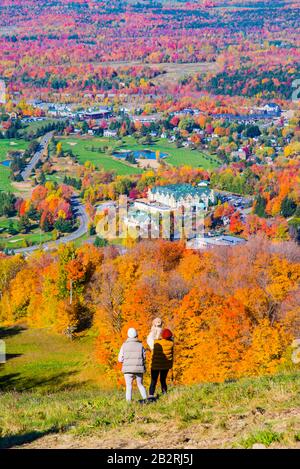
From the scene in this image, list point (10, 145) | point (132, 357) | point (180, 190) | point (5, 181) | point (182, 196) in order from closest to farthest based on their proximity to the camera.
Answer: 1. point (132, 357)
2. point (182, 196)
3. point (180, 190)
4. point (5, 181)
5. point (10, 145)

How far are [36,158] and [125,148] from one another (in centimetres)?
1276

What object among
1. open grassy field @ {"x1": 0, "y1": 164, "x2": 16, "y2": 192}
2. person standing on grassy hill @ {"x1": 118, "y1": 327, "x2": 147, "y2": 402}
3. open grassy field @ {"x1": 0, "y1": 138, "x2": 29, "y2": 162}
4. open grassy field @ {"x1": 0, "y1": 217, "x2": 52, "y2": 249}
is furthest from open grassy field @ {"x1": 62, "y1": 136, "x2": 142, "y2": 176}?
person standing on grassy hill @ {"x1": 118, "y1": 327, "x2": 147, "y2": 402}

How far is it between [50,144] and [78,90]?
174 feet

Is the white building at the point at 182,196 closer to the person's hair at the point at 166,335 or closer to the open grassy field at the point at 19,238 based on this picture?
the open grassy field at the point at 19,238

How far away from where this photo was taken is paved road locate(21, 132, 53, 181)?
77.2 m

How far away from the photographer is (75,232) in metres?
57.6

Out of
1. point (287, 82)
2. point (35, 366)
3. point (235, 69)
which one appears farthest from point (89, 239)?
point (235, 69)

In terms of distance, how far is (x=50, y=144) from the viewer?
91188 millimetres

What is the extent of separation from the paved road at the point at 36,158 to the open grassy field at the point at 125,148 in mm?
2655

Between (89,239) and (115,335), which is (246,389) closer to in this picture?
(115,335)

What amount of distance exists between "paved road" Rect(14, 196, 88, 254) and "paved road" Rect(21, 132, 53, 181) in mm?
10673

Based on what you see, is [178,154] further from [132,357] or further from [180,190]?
[132,357]

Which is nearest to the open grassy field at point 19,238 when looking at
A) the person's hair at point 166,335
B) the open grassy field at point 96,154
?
the open grassy field at point 96,154

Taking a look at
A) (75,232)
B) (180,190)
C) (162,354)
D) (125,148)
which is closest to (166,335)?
(162,354)
